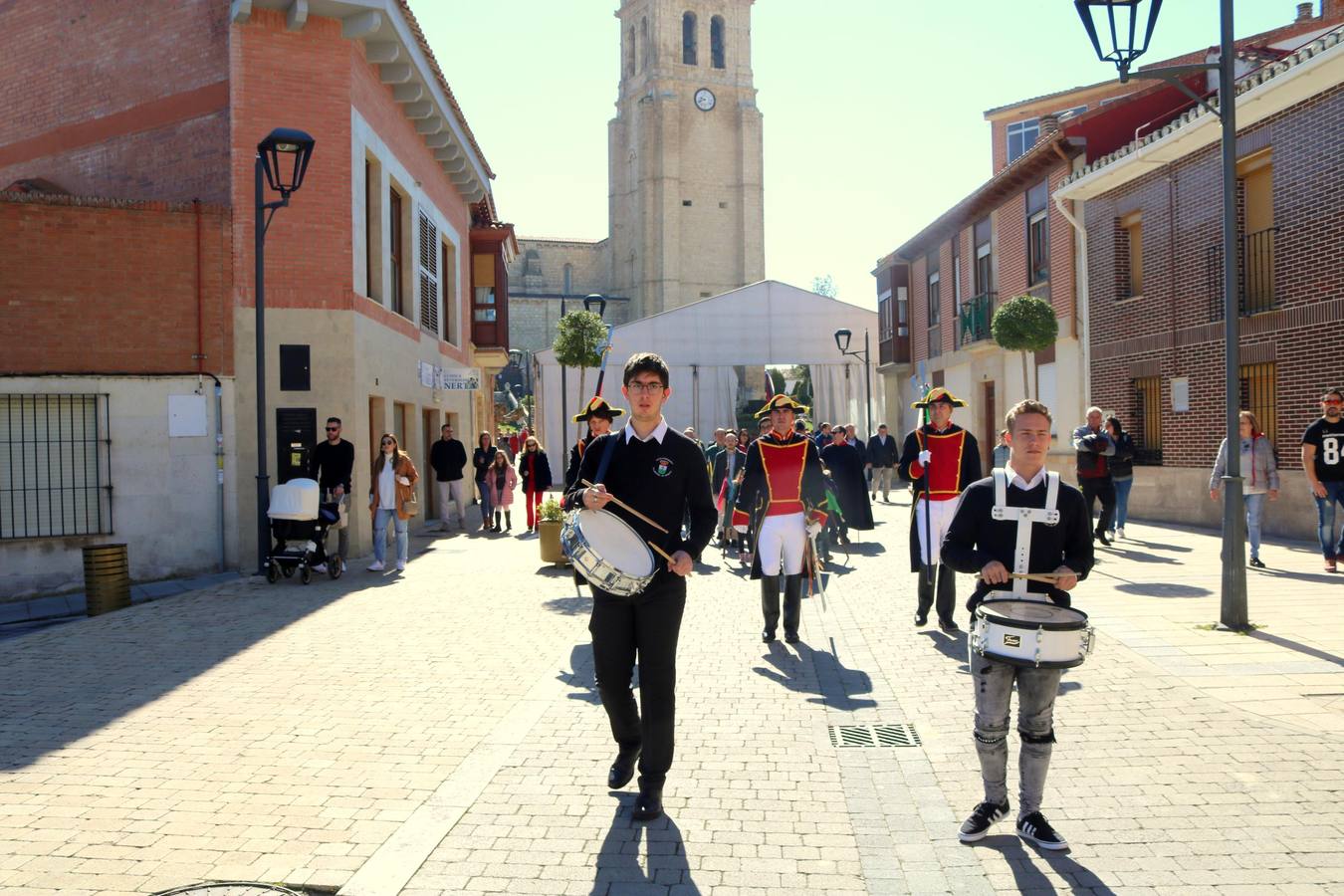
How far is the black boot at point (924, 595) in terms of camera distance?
340 inches

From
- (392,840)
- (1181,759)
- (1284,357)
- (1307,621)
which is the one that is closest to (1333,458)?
(1307,621)

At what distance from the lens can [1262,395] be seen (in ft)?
50.7

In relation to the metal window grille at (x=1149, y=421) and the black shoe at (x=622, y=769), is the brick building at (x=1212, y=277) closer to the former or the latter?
the metal window grille at (x=1149, y=421)

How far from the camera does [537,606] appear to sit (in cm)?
1022

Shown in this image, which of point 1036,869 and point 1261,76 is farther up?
point 1261,76

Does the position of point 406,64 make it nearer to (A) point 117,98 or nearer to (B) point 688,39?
(A) point 117,98

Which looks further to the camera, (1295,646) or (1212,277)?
(1212,277)

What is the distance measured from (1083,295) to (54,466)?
58.2 ft

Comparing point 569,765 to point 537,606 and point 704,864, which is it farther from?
point 537,606

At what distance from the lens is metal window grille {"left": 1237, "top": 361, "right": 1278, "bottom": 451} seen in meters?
15.2

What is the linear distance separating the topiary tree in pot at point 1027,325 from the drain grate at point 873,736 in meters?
15.8

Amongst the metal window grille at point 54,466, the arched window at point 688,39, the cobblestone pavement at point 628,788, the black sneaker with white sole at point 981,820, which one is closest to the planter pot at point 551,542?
the cobblestone pavement at point 628,788

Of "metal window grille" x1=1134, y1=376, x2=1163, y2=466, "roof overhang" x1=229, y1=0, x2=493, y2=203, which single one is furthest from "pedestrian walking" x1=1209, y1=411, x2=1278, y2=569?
"roof overhang" x1=229, y1=0, x2=493, y2=203

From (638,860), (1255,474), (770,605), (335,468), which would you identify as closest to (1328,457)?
(1255,474)
